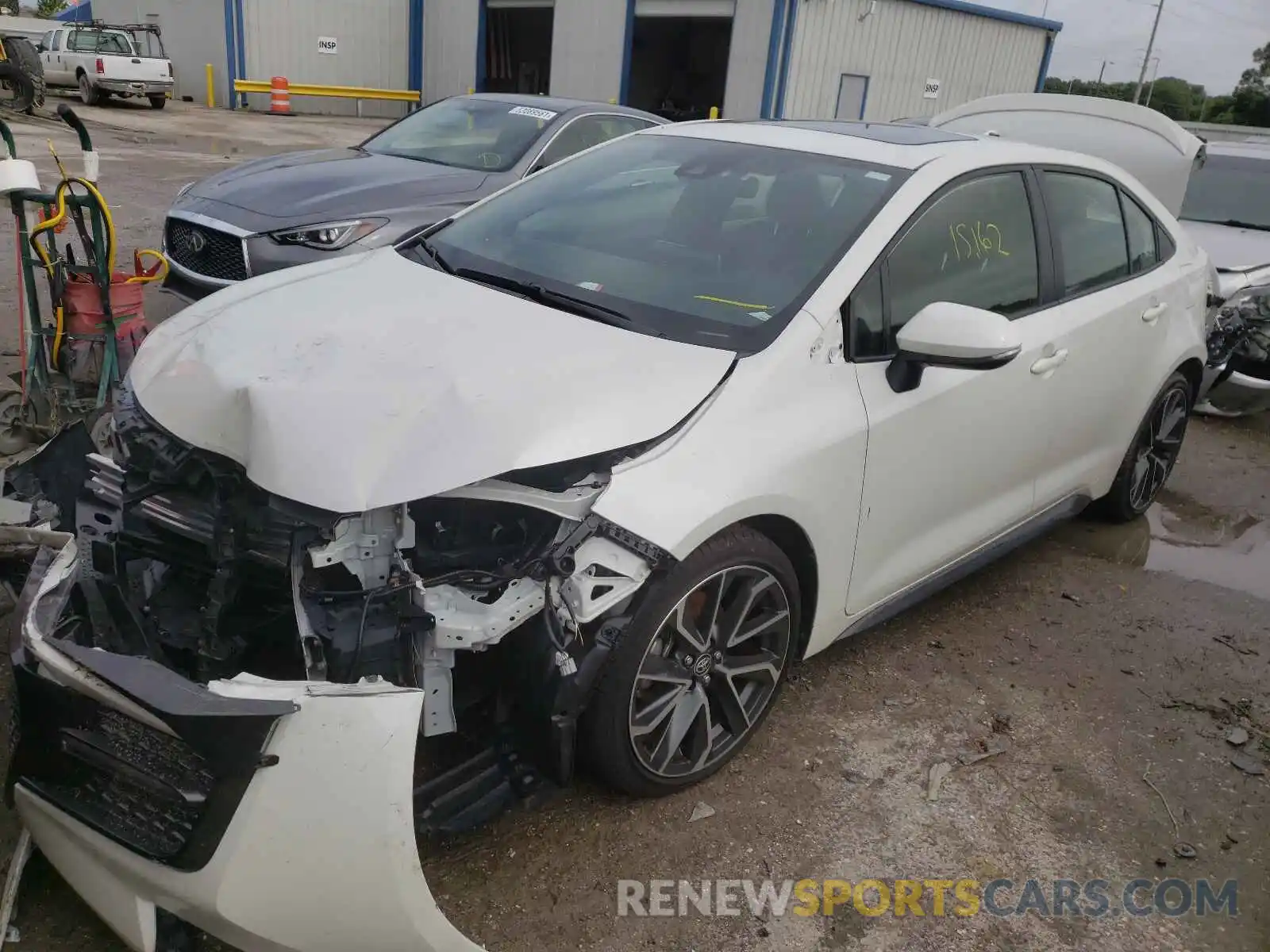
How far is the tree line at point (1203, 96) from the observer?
48250 millimetres

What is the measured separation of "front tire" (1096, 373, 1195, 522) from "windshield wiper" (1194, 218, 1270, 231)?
392 centimetres

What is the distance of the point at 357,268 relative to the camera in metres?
3.17

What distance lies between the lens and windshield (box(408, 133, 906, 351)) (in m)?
2.75

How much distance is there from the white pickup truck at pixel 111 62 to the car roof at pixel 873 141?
22126 millimetres

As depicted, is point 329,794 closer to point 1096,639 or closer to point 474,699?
point 474,699

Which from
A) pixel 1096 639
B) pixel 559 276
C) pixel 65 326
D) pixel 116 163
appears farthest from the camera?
pixel 116 163

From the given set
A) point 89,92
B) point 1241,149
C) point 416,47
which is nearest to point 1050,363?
point 1241,149

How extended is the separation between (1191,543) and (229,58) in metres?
24.5

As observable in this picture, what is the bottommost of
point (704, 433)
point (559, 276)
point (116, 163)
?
point (116, 163)

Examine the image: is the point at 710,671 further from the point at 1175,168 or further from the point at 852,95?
the point at 852,95

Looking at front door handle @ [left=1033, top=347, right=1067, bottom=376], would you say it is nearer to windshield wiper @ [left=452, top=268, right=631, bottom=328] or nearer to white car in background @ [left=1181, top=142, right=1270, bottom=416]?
windshield wiper @ [left=452, top=268, right=631, bottom=328]

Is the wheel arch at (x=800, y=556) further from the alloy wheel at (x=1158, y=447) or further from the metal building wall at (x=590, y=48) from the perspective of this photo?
the metal building wall at (x=590, y=48)

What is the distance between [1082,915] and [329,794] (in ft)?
6.25

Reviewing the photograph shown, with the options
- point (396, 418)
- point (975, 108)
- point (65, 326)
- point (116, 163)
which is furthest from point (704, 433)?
point (116, 163)
